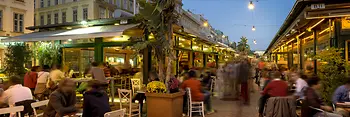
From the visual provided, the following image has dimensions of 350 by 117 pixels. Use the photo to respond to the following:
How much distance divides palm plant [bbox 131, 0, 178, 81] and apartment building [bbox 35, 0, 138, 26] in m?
20.2

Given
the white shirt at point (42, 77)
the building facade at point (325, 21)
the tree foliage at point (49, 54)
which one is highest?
the building facade at point (325, 21)

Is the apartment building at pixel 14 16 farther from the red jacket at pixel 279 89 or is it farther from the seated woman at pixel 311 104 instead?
the seated woman at pixel 311 104

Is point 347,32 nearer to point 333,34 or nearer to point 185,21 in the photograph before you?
point 333,34

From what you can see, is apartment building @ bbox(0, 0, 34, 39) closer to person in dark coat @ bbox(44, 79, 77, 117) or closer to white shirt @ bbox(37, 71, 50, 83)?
white shirt @ bbox(37, 71, 50, 83)

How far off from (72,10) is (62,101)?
27.3m

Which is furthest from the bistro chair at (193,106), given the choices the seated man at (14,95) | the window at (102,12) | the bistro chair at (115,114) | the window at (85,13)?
the window at (102,12)

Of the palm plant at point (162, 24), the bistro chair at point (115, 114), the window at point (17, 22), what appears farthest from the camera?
the window at point (17, 22)

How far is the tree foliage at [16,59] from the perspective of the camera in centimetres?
1413

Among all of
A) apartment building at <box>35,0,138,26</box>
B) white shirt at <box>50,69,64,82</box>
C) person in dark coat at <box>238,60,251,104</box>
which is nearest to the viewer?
person in dark coat at <box>238,60,251,104</box>

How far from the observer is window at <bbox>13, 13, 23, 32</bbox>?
75.4 feet

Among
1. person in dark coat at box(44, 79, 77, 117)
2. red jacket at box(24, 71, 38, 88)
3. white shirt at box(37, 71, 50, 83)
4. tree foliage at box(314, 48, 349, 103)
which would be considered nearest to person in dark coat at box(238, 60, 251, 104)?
person in dark coat at box(44, 79, 77, 117)

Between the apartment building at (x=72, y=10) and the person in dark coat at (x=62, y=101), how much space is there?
23542 mm

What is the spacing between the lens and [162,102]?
726cm

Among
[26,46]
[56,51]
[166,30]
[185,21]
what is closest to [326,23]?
[166,30]
